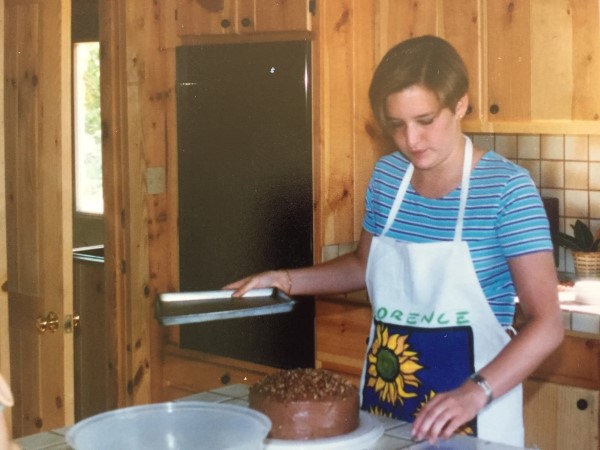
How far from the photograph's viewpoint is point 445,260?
220 centimetres

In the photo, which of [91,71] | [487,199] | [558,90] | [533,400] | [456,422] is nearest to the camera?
[456,422]

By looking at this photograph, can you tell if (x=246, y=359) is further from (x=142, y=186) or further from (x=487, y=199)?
(x=487, y=199)

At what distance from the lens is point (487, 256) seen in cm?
218

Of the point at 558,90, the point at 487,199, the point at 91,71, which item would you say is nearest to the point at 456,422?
the point at 487,199

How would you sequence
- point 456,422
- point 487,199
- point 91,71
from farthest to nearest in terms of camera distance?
point 91,71
point 487,199
point 456,422

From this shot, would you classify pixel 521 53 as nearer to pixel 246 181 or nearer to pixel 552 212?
pixel 552 212

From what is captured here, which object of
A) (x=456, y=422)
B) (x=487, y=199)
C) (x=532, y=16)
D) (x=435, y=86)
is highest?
(x=532, y=16)

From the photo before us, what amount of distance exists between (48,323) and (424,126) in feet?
4.98

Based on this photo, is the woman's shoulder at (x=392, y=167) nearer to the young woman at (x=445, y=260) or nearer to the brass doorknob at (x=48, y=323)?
the young woman at (x=445, y=260)

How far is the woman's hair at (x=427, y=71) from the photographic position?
216 cm

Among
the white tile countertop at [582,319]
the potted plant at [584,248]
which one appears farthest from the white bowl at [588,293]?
the potted plant at [584,248]

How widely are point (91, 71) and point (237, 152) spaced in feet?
8.69

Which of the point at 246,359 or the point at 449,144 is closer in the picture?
the point at 449,144

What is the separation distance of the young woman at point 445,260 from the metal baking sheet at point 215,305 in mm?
59
